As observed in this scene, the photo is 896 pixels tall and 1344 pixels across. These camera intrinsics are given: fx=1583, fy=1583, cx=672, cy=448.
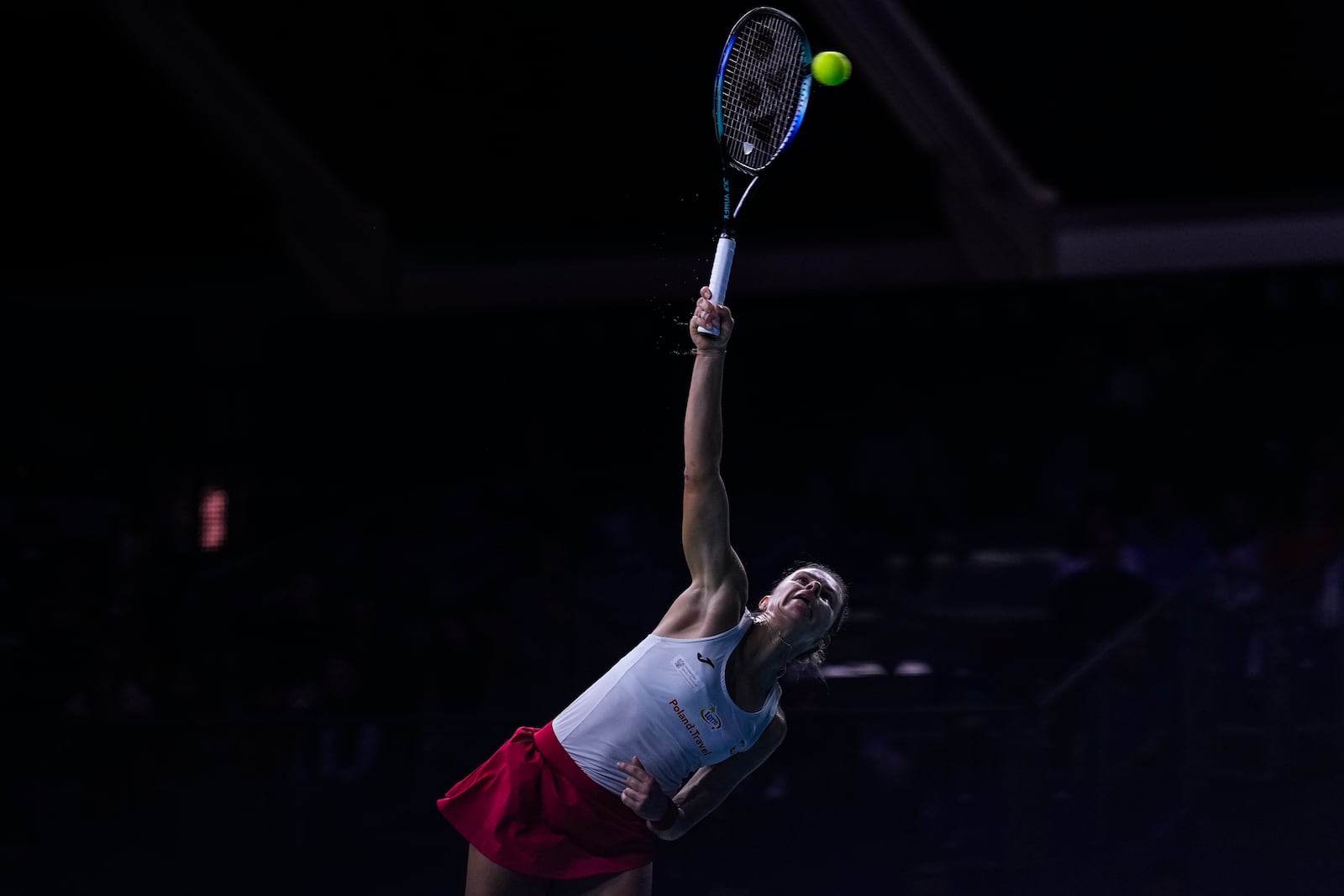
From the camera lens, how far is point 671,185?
6426mm

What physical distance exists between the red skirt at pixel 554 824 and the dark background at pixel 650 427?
1.99 metres

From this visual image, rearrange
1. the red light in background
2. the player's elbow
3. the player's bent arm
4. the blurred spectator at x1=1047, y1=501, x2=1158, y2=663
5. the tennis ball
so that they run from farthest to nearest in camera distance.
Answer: the red light in background → the blurred spectator at x1=1047, y1=501, x2=1158, y2=663 → the tennis ball → the player's bent arm → the player's elbow

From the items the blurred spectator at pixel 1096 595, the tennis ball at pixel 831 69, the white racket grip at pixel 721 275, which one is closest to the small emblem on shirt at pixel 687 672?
the white racket grip at pixel 721 275

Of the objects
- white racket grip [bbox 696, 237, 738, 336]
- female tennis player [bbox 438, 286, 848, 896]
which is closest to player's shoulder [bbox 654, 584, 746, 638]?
female tennis player [bbox 438, 286, 848, 896]

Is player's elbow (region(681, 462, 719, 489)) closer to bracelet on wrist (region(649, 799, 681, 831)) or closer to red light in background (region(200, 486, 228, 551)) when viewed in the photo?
bracelet on wrist (region(649, 799, 681, 831))

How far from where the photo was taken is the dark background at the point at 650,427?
443cm

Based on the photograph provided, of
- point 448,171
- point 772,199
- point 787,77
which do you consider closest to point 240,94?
point 448,171

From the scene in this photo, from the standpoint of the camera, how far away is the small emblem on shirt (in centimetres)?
232

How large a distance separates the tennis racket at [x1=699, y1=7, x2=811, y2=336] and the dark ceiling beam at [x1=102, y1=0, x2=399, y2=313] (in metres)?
4.02

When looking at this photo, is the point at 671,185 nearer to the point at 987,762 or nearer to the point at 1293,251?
the point at 1293,251

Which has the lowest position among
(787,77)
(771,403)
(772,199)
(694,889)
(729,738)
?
(694,889)

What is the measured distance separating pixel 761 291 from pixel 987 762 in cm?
280

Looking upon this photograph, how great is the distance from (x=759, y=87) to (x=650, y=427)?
148 inches

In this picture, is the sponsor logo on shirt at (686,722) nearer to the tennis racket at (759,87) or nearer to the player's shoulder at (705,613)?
the player's shoulder at (705,613)
